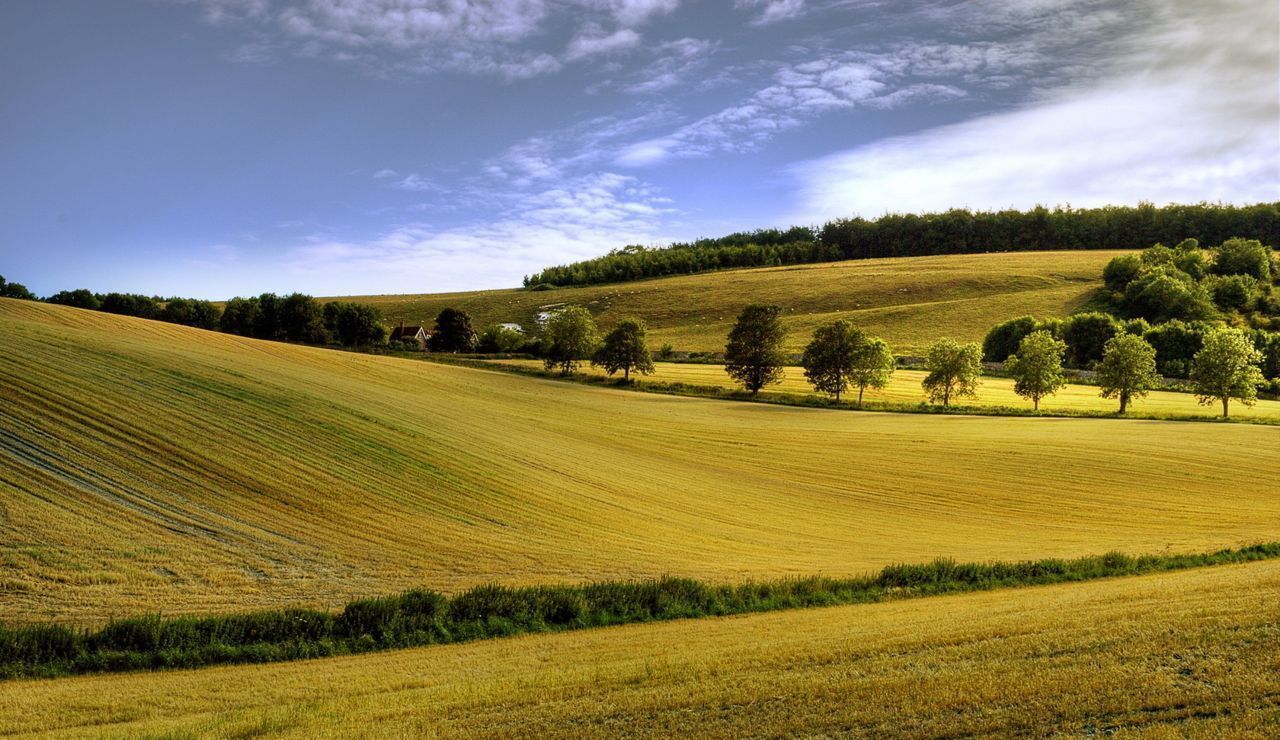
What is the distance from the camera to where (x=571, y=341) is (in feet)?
237

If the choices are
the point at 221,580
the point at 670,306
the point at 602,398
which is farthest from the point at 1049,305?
the point at 221,580

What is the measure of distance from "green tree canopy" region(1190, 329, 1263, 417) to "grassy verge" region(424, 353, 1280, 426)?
339 centimetres

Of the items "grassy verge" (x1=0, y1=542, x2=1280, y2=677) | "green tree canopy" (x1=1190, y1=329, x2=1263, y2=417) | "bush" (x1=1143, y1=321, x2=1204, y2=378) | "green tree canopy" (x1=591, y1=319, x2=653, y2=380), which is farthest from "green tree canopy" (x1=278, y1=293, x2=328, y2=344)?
"bush" (x1=1143, y1=321, x2=1204, y2=378)

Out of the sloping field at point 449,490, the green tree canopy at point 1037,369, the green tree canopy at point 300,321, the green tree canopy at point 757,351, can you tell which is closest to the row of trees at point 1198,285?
the green tree canopy at point 1037,369

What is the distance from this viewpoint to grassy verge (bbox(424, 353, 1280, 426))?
5509 cm

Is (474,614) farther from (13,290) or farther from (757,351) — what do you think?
(13,290)

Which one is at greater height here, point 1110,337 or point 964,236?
point 964,236

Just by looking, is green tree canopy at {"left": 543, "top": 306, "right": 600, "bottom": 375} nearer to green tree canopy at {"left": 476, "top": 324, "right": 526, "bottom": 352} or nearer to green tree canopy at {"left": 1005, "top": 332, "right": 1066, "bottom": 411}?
green tree canopy at {"left": 476, "top": 324, "right": 526, "bottom": 352}

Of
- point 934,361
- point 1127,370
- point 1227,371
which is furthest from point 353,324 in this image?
point 1227,371

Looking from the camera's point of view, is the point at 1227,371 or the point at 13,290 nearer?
the point at 1227,371

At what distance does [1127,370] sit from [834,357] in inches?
868

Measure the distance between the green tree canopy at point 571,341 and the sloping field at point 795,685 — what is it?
5835 cm

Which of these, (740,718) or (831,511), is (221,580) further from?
(831,511)

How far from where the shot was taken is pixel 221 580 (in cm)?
1745
